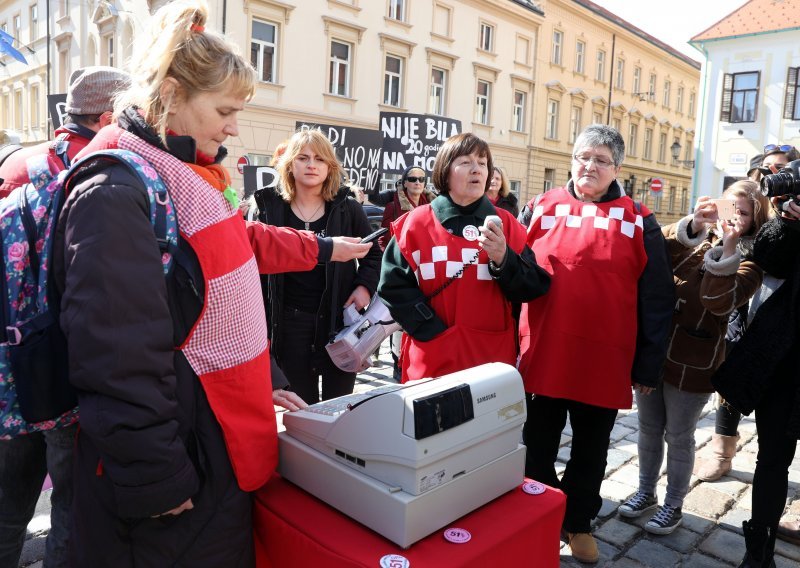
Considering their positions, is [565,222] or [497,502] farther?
[565,222]

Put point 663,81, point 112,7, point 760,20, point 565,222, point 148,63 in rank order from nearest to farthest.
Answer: point 148,63
point 565,222
point 112,7
point 760,20
point 663,81

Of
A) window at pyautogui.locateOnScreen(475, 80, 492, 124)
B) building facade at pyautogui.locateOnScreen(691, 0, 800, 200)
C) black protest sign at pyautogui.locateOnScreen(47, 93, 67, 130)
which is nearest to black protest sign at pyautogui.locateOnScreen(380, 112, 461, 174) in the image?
black protest sign at pyautogui.locateOnScreen(47, 93, 67, 130)

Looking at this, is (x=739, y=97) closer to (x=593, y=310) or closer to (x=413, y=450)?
(x=593, y=310)

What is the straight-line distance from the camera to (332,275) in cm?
318

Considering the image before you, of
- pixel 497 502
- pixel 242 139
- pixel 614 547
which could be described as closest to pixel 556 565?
pixel 497 502

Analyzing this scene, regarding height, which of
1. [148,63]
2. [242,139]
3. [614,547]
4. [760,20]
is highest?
[760,20]

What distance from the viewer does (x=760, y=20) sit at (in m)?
24.8

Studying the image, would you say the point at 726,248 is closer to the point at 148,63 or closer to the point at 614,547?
the point at 614,547

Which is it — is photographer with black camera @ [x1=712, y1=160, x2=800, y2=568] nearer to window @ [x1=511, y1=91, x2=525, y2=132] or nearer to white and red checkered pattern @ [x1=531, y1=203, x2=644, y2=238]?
white and red checkered pattern @ [x1=531, y1=203, x2=644, y2=238]

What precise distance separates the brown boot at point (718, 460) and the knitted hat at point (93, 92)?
370 centimetres

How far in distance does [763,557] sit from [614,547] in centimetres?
60

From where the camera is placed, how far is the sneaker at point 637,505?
10.3ft

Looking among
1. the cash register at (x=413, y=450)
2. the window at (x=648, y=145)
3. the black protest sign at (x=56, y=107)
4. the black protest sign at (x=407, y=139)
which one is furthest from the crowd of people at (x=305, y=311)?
the window at (x=648, y=145)

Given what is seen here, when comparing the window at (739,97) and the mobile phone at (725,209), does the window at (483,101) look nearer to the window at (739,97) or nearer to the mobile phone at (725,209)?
the window at (739,97)
